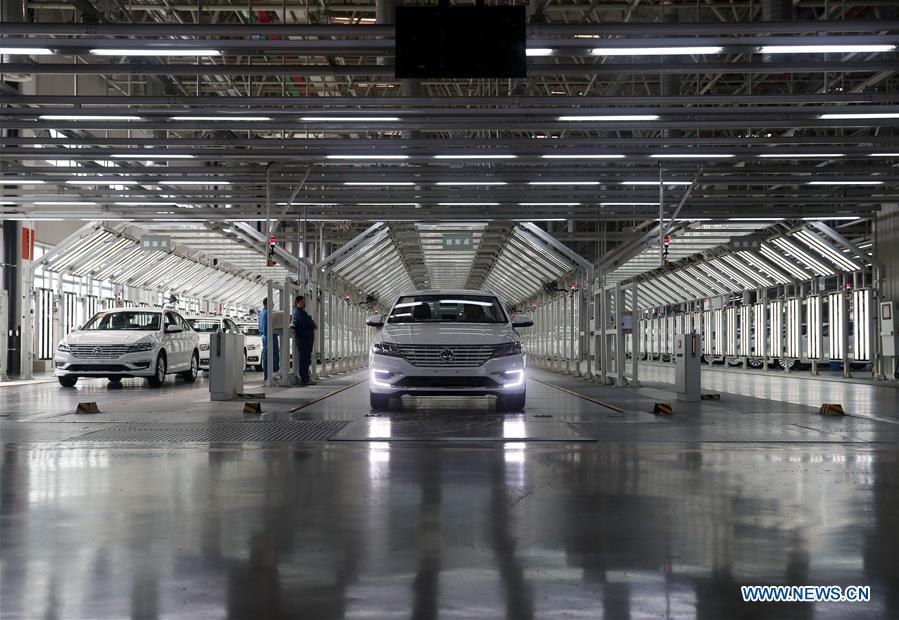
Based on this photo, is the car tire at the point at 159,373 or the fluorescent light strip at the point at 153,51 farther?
the car tire at the point at 159,373

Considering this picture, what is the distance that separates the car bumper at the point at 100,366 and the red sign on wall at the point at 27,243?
21.5 feet

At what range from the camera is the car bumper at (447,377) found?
453 inches

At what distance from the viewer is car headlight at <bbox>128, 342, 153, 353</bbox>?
1871cm

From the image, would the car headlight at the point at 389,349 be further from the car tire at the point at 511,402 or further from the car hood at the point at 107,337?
the car hood at the point at 107,337

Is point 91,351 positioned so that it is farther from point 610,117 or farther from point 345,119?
point 610,117

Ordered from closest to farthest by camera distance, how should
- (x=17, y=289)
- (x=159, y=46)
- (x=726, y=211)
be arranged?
(x=159, y=46) → (x=726, y=211) → (x=17, y=289)

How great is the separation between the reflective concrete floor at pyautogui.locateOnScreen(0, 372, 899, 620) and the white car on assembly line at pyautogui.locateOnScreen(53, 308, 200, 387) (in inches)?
359

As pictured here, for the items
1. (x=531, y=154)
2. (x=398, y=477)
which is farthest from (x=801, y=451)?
(x=531, y=154)

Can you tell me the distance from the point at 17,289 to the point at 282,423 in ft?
50.7

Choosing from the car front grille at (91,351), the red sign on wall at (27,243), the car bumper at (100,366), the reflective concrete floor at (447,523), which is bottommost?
the reflective concrete floor at (447,523)

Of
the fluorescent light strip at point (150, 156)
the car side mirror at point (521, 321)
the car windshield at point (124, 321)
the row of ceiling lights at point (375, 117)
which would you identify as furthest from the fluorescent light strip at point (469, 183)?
the car windshield at point (124, 321)

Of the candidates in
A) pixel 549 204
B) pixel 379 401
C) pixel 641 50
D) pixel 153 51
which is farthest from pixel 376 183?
pixel 641 50

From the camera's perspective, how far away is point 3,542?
4375 millimetres

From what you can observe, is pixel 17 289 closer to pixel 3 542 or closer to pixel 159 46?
pixel 159 46
